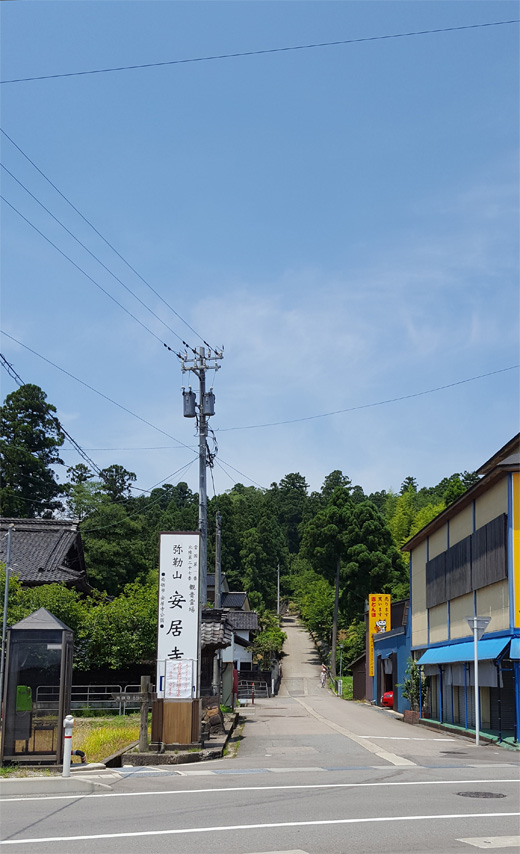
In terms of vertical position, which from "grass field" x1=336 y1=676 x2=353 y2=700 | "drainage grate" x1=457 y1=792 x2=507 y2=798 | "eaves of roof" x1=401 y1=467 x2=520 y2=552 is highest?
"eaves of roof" x1=401 y1=467 x2=520 y2=552

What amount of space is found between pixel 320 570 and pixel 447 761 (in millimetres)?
47566

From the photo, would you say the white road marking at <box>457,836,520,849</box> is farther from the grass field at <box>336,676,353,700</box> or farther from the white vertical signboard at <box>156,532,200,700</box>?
the grass field at <box>336,676,353,700</box>

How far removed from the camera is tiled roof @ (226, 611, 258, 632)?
A: 64469 mm

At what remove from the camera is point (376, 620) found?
137ft

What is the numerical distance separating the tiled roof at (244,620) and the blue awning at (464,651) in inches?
1455

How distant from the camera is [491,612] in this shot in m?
21.3

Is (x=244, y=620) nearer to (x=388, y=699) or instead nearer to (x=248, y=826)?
(x=388, y=699)

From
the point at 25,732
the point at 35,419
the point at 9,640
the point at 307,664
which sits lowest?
the point at 307,664

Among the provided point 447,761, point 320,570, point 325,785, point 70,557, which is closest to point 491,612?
point 447,761

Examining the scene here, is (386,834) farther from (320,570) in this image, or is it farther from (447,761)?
(320,570)

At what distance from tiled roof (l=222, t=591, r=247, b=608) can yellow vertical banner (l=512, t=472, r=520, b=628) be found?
183 feet

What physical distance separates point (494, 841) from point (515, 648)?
434 inches

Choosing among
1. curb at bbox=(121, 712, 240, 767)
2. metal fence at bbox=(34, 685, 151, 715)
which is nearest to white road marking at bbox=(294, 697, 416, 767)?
curb at bbox=(121, 712, 240, 767)

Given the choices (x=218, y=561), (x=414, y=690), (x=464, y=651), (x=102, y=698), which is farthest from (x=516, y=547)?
(x=218, y=561)
